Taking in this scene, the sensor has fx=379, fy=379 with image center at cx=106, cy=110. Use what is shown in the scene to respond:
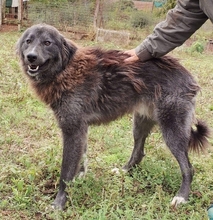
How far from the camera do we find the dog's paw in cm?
338

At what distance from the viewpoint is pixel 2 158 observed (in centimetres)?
394

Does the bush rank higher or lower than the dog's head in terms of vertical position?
lower

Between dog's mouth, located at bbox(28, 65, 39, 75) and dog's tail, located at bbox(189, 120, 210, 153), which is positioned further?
dog's tail, located at bbox(189, 120, 210, 153)

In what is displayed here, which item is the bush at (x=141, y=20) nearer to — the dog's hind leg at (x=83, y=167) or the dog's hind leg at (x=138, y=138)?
the dog's hind leg at (x=138, y=138)

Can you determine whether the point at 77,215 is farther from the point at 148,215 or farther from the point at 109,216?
the point at 148,215

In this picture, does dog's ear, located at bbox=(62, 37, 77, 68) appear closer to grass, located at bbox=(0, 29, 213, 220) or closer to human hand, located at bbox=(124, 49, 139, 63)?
human hand, located at bbox=(124, 49, 139, 63)

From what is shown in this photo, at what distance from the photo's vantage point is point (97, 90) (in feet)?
11.8

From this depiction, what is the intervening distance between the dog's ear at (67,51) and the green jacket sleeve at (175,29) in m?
0.63

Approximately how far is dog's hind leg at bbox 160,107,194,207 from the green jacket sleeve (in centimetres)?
59

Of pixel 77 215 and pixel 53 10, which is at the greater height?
pixel 77 215

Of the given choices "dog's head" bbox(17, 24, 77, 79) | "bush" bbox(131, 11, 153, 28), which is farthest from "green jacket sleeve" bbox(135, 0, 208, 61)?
"bush" bbox(131, 11, 153, 28)

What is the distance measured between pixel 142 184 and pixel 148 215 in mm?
734

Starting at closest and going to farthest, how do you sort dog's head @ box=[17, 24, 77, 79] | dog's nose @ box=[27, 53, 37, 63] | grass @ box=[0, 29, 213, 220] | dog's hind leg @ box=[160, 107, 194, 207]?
grass @ box=[0, 29, 213, 220]
dog's nose @ box=[27, 53, 37, 63]
dog's head @ box=[17, 24, 77, 79]
dog's hind leg @ box=[160, 107, 194, 207]

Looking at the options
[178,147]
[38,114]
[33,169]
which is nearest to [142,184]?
[178,147]
